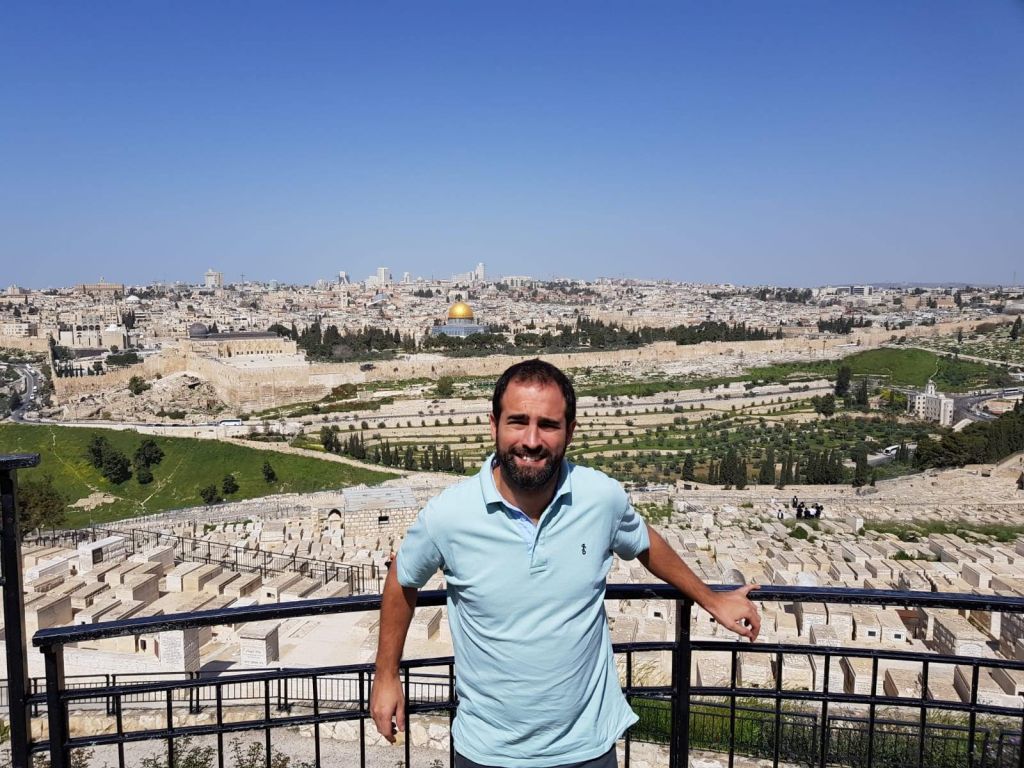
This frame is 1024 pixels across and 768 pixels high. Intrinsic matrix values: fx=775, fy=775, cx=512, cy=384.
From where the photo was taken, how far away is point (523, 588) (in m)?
1.19

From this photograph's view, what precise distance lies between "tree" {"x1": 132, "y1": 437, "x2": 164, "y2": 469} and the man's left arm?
20.8 meters

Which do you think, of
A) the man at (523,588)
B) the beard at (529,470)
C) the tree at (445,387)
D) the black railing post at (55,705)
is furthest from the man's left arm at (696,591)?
the tree at (445,387)

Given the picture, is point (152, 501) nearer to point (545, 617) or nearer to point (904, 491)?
point (904, 491)

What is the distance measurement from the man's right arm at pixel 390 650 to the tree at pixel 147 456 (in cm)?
2068

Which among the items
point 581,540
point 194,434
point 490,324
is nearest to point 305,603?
point 581,540

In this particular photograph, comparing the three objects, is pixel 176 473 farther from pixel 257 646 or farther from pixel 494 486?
pixel 494 486

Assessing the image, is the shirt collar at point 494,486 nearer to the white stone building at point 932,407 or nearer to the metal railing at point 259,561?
the metal railing at point 259,561

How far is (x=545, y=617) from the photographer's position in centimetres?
121

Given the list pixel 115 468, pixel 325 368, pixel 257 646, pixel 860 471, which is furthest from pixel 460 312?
pixel 257 646

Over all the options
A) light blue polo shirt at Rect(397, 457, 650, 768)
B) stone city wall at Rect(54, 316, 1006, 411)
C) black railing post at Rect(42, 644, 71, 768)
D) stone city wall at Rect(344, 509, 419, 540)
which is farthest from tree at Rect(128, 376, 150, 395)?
light blue polo shirt at Rect(397, 457, 650, 768)

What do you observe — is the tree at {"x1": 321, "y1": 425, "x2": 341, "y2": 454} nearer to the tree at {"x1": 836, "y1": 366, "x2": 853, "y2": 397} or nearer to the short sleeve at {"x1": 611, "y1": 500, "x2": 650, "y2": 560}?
the tree at {"x1": 836, "y1": 366, "x2": 853, "y2": 397}

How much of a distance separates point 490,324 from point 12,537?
54.3m

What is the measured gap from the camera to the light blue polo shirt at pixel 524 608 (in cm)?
120

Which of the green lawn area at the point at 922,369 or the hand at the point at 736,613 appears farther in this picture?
the green lawn area at the point at 922,369
